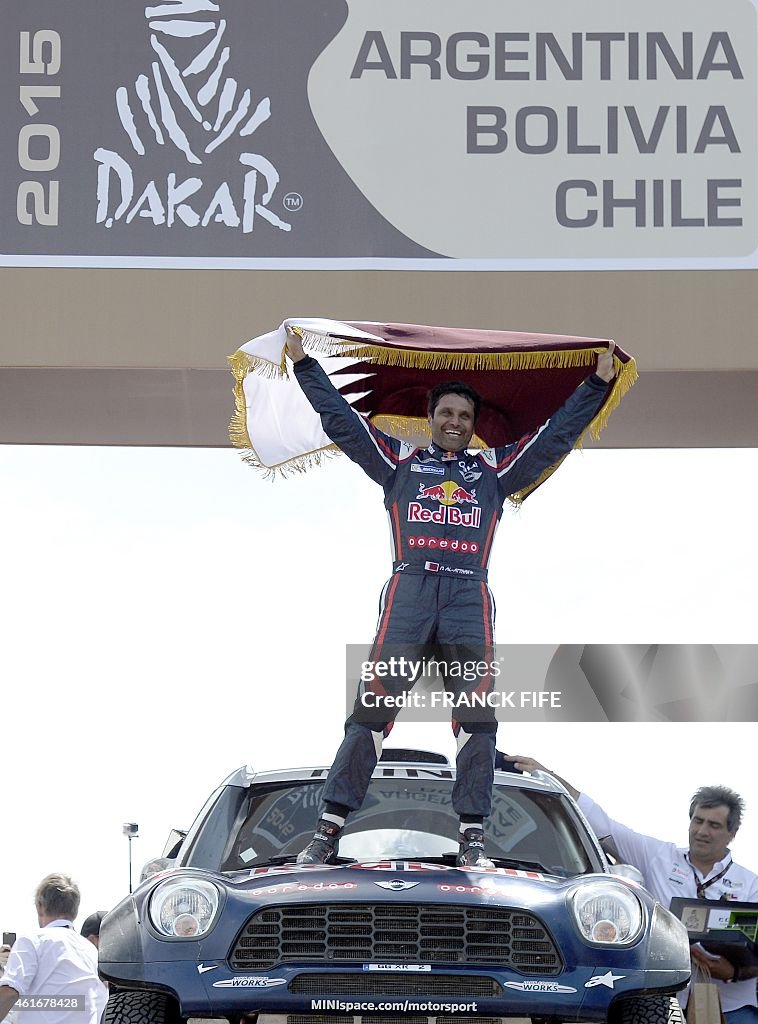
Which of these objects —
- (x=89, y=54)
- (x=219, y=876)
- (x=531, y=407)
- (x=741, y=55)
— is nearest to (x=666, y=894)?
(x=531, y=407)

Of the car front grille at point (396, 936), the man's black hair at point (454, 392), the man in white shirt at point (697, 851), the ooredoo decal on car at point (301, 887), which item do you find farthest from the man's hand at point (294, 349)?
the car front grille at point (396, 936)

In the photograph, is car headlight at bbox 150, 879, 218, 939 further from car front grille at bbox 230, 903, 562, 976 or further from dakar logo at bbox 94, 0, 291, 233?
dakar logo at bbox 94, 0, 291, 233

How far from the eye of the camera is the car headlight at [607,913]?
4062 mm

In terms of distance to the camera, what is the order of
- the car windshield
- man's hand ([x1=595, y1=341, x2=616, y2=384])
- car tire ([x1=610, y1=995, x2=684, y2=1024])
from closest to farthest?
1. car tire ([x1=610, y1=995, x2=684, y2=1024])
2. the car windshield
3. man's hand ([x1=595, y1=341, x2=616, y2=384])

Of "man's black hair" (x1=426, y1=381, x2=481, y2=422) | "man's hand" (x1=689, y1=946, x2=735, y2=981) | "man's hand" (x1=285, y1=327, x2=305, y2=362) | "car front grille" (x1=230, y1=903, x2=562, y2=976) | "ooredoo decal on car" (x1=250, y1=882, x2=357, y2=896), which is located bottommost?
"man's hand" (x1=689, y1=946, x2=735, y2=981)

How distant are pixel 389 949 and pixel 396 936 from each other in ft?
0.14

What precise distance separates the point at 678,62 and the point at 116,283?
3542 millimetres

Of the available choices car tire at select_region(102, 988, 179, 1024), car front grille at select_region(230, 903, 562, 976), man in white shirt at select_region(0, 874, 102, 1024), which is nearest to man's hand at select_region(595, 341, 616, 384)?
car front grille at select_region(230, 903, 562, 976)

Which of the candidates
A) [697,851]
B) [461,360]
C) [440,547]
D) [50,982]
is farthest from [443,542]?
[50,982]

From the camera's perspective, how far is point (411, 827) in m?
5.23

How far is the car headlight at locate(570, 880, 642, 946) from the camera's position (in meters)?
4.06

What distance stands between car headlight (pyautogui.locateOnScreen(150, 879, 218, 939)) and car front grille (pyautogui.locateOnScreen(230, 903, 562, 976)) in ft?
0.43

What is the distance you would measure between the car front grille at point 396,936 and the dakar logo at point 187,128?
185 inches

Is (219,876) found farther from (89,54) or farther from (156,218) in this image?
(89,54)
